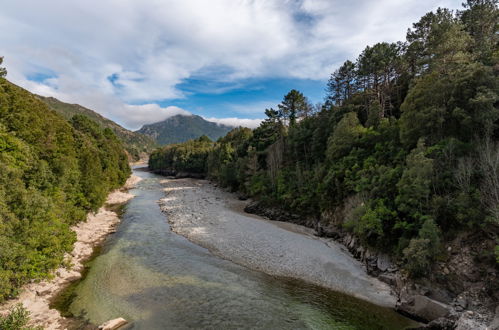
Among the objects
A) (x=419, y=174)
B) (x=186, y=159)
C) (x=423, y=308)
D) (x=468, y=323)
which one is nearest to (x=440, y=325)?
(x=423, y=308)

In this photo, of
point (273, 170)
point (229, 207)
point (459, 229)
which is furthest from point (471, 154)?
point (229, 207)

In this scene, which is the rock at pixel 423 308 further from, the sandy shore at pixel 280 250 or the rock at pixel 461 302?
the sandy shore at pixel 280 250

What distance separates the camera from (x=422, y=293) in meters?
15.6

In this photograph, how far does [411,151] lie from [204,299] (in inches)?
849

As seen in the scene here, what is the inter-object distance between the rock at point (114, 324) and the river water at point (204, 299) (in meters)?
0.50

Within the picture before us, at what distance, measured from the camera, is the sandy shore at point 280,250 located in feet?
62.3

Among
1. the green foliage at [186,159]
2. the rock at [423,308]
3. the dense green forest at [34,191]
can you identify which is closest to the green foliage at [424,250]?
the rock at [423,308]

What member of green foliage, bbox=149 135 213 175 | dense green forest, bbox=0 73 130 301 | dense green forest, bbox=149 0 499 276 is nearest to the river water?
dense green forest, bbox=0 73 130 301

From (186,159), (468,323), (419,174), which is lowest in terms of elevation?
(468,323)

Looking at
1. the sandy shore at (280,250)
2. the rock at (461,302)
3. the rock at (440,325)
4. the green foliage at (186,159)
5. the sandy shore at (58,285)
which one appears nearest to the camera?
the rock at (440,325)

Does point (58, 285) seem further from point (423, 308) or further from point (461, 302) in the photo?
point (461, 302)

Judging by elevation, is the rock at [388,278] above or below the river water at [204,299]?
above

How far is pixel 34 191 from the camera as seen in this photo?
56.7 ft

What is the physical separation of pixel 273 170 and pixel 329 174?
51.0ft
